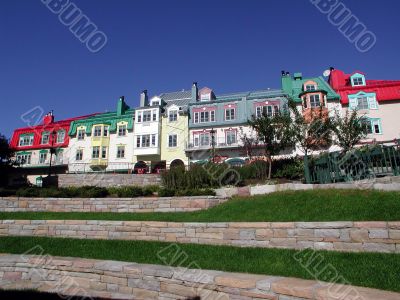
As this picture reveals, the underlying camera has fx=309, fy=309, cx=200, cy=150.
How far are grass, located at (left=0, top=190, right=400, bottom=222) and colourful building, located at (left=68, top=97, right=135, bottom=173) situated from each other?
2842 cm

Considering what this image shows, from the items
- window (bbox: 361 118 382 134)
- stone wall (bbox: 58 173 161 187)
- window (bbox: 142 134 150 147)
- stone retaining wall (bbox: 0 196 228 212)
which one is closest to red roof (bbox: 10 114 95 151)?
window (bbox: 142 134 150 147)

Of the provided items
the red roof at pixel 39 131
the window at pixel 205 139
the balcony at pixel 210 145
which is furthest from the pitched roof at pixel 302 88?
the red roof at pixel 39 131

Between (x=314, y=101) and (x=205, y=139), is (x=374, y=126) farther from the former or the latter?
(x=205, y=139)

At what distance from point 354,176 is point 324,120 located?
11037 millimetres

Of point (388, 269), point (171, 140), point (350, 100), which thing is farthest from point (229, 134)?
point (388, 269)

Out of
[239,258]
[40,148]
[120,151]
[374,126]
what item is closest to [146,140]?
[120,151]

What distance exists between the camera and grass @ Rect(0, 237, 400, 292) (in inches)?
207

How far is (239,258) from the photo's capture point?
6.88m

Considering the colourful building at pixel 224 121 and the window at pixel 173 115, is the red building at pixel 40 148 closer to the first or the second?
the window at pixel 173 115

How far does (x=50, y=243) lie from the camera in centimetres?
977

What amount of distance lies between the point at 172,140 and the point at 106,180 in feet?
38.0

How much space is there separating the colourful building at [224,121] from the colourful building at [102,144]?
336 inches

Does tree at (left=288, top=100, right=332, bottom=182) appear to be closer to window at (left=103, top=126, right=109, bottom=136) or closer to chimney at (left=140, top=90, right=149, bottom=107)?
chimney at (left=140, top=90, right=149, bottom=107)

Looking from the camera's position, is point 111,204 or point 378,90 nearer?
point 111,204
